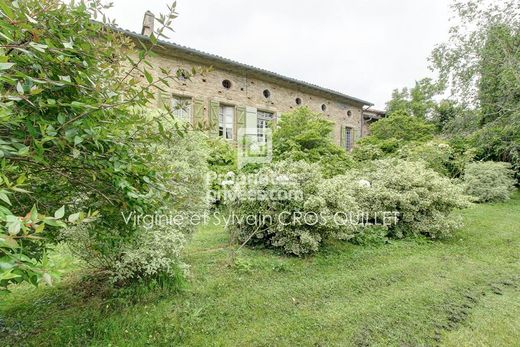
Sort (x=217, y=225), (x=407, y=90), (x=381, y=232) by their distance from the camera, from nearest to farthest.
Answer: (x=381, y=232) → (x=217, y=225) → (x=407, y=90)

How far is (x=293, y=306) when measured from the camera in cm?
368

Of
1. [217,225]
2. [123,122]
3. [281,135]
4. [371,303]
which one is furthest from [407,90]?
[123,122]

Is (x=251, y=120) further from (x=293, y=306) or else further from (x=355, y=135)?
(x=293, y=306)

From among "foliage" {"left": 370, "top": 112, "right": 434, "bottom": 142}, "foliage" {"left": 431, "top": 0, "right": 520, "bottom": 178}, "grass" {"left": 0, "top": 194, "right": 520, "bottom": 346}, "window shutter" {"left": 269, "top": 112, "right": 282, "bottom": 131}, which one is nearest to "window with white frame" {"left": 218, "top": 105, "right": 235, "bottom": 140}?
"window shutter" {"left": 269, "top": 112, "right": 282, "bottom": 131}

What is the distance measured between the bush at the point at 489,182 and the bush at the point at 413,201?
5.63 m

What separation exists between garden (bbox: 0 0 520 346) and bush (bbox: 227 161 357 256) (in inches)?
1.2

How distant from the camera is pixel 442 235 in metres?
6.79

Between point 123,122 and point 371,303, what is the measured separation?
12.6ft

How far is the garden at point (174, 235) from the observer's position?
133 cm

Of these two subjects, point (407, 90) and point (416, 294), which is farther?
point (407, 90)

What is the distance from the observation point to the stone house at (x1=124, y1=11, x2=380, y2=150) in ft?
37.6

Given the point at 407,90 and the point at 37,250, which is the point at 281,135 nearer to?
the point at 37,250

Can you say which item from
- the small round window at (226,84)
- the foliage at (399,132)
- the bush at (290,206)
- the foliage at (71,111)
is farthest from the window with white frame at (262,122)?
the foliage at (71,111)

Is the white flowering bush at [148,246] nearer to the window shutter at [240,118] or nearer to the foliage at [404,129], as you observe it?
the window shutter at [240,118]
